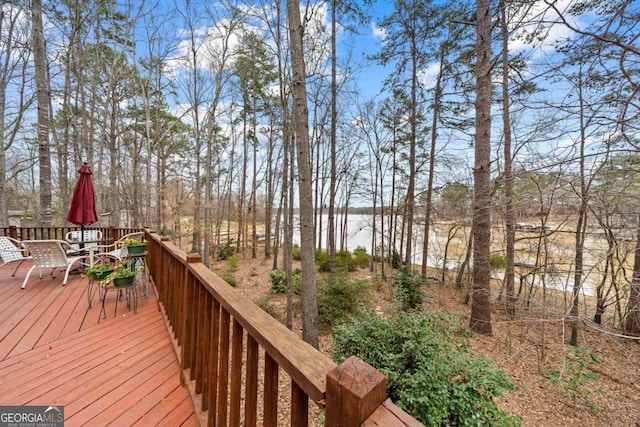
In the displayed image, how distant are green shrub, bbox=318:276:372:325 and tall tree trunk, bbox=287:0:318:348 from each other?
4.92 ft

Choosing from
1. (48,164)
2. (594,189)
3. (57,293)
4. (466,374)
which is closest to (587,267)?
(594,189)

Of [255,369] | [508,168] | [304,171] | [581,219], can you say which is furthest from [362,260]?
[255,369]

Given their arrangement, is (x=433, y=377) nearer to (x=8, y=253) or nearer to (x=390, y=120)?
(x=8, y=253)

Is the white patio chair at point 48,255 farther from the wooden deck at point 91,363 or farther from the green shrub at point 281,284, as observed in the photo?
the green shrub at point 281,284

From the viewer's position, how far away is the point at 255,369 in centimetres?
93

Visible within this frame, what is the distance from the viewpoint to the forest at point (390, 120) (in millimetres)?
2387

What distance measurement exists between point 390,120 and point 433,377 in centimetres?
858

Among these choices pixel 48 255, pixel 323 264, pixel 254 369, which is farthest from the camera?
pixel 323 264

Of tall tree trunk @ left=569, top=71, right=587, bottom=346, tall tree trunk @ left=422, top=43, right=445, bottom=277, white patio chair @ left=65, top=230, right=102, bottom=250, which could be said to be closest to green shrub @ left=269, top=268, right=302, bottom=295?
tall tree trunk @ left=422, top=43, right=445, bottom=277

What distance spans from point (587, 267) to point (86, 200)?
7407mm

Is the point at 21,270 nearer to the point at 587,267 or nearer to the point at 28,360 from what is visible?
the point at 28,360

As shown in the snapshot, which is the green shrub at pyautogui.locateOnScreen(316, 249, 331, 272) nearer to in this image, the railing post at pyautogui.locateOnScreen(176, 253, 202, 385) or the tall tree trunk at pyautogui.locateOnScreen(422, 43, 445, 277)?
the tall tree trunk at pyautogui.locateOnScreen(422, 43, 445, 277)

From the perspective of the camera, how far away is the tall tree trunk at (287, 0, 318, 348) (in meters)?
3.35

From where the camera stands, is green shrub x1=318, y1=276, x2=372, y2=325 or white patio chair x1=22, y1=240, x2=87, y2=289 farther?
green shrub x1=318, y1=276, x2=372, y2=325
